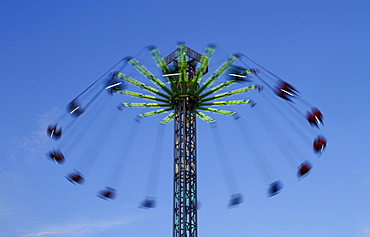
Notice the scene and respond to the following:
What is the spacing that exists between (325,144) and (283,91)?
4885mm

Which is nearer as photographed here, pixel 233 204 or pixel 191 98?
pixel 233 204

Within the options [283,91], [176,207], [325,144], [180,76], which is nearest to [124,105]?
[180,76]

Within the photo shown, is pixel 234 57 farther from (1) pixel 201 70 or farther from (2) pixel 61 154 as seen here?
(2) pixel 61 154

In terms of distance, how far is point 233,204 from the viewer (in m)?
45.7

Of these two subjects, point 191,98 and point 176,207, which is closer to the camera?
point 176,207

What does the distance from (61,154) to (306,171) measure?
61.1 feet

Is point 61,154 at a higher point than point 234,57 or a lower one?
lower

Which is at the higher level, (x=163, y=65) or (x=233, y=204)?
(x=163, y=65)

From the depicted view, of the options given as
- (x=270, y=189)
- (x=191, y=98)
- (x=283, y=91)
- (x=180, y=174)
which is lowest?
(x=270, y=189)

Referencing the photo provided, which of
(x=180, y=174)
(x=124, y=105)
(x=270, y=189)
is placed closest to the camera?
(x=270, y=189)

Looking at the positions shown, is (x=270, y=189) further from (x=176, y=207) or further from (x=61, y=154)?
(x=61, y=154)

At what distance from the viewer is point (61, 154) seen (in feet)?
157

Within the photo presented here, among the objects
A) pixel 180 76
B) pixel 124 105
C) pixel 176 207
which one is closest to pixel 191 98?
pixel 180 76

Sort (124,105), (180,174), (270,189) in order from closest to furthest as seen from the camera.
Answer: (270,189) → (180,174) → (124,105)
